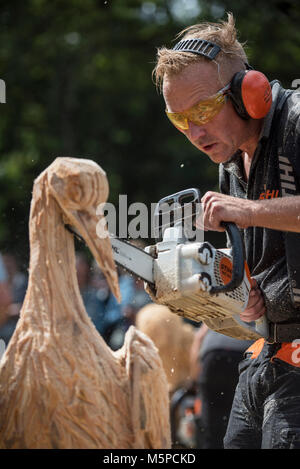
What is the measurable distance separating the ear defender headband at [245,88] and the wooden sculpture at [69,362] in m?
0.78

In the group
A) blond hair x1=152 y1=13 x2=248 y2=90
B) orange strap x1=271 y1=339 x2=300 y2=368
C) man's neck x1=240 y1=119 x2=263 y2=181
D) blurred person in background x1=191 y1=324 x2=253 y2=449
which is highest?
blond hair x1=152 y1=13 x2=248 y2=90

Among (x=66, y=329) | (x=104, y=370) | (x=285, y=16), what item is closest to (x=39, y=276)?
(x=66, y=329)

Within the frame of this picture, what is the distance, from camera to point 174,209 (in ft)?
9.74

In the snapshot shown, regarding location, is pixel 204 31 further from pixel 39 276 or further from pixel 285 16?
pixel 285 16

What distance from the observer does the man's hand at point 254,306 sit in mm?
3090

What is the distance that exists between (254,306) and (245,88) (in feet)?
3.10

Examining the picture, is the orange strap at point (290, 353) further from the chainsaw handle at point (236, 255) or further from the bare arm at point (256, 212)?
the bare arm at point (256, 212)

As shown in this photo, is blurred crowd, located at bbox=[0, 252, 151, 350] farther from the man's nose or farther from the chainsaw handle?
the chainsaw handle

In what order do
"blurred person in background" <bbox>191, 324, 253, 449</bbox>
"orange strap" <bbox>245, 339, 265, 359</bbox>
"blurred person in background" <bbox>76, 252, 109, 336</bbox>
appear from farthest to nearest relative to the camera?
"blurred person in background" <bbox>76, 252, 109, 336</bbox> < "blurred person in background" <bbox>191, 324, 253, 449</bbox> < "orange strap" <bbox>245, 339, 265, 359</bbox>

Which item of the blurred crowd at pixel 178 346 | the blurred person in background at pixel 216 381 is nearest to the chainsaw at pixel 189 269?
the blurred crowd at pixel 178 346

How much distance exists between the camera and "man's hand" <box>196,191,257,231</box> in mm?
2809

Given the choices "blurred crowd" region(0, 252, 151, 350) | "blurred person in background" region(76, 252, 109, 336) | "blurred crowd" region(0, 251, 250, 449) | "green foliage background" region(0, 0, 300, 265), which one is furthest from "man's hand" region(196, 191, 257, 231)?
"green foliage background" region(0, 0, 300, 265)

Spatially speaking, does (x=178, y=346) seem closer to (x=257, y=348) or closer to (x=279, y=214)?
(x=257, y=348)

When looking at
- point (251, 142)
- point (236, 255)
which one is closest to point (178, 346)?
point (251, 142)
